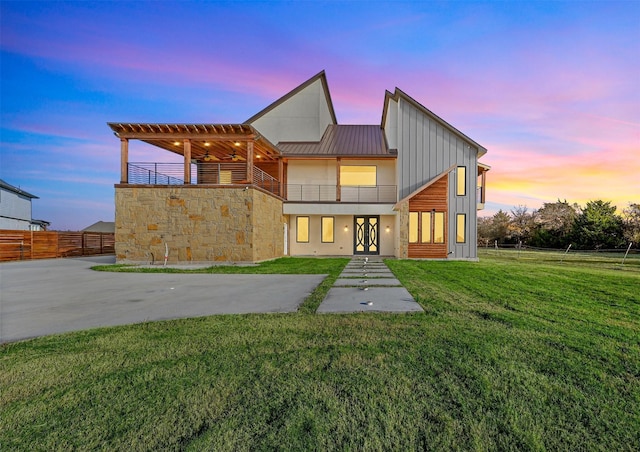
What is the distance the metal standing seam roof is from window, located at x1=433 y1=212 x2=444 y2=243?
4.58 meters

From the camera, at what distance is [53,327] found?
385cm

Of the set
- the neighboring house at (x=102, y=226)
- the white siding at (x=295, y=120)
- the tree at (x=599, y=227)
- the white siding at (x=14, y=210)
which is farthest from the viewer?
the neighboring house at (x=102, y=226)

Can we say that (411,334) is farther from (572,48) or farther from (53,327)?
(572,48)

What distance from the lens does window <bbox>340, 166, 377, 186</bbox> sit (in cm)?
1855

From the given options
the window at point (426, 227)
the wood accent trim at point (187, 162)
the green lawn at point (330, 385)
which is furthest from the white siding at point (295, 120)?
the green lawn at point (330, 385)

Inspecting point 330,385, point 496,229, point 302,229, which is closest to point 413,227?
point 302,229

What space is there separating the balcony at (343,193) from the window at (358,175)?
56 centimetres

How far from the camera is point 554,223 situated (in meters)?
30.4

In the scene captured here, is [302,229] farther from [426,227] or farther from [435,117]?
[435,117]

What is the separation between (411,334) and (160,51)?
21.8m

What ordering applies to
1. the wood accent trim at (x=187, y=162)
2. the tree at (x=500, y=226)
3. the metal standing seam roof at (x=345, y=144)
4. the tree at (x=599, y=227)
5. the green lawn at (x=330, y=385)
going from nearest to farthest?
the green lawn at (x=330, y=385), the wood accent trim at (x=187, y=162), the metal standing seam roof at (x=345, y=144), the tree at (x=599, y=227), the tree at (x=500, y=226)

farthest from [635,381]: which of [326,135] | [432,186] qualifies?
[326,135]

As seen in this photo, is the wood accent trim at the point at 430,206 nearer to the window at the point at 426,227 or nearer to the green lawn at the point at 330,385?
the window at the point at 426,227

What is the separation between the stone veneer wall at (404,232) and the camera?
1506 cm
